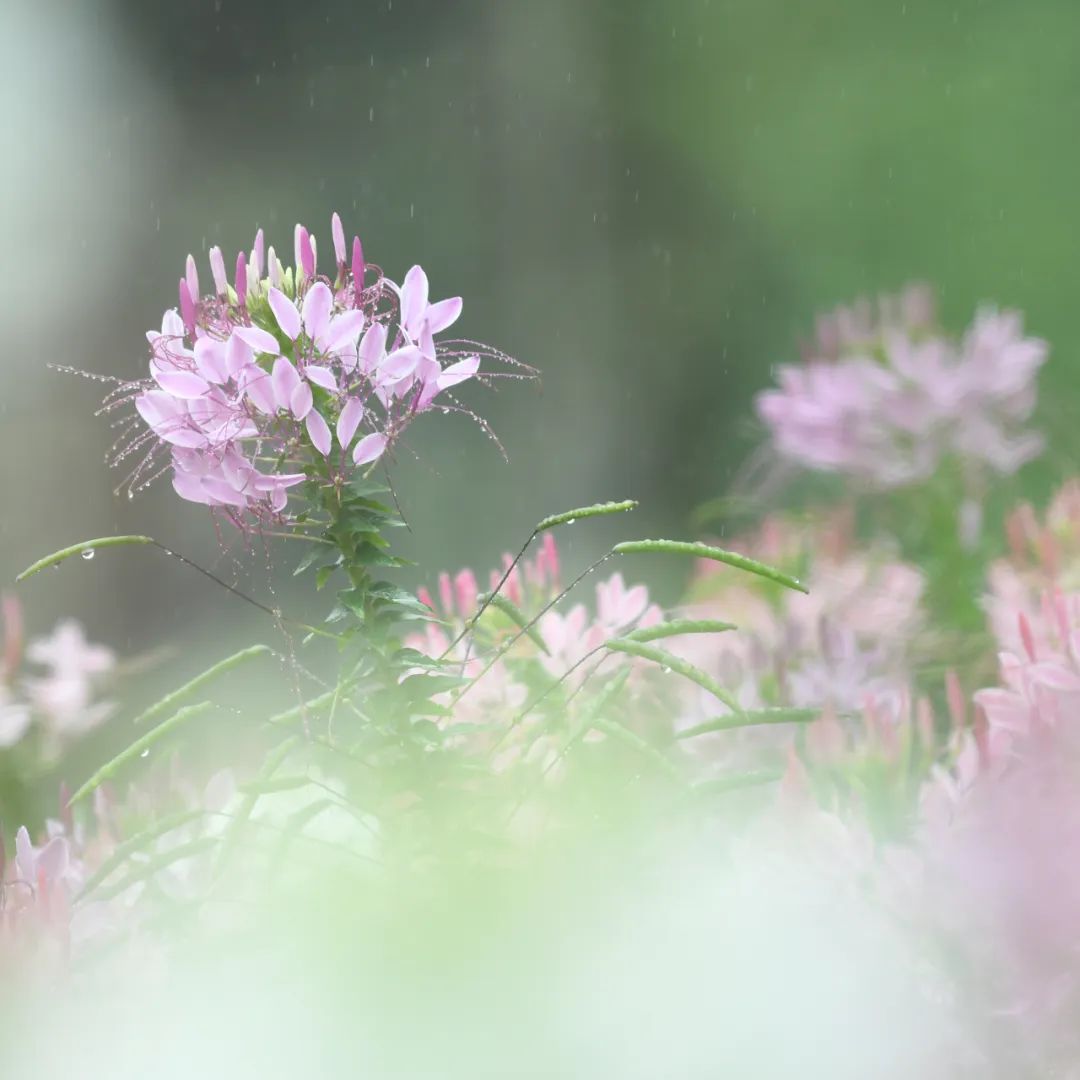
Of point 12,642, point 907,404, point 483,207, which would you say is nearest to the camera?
point 12,642

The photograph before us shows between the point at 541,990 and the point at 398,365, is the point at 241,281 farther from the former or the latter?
the point at 541,990

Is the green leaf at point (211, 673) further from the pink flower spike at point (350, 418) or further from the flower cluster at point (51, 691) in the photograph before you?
the flower cluster at point (51, 691)

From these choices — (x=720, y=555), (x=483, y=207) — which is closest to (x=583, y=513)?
(x=720, y=555)

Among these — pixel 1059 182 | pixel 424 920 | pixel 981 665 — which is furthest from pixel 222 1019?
pixel 1059 182

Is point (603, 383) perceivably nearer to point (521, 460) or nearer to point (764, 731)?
point (521, 460)

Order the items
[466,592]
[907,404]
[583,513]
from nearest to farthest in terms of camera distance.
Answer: [583,513] < [466,592] < [907,404]

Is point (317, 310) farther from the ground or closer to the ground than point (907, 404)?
closer to the ground

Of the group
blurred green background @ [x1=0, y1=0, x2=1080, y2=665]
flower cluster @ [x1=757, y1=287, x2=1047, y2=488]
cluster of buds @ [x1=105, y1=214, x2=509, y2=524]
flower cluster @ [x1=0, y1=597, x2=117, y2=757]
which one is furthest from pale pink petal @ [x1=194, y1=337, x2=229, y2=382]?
blurred green background @ [x1=0, y1=0, x2=1080, y2=665]
